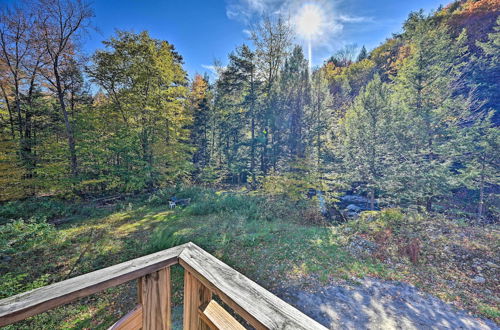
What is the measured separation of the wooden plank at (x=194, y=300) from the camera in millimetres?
886

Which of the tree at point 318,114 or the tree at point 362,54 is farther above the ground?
the tree at point 362,54

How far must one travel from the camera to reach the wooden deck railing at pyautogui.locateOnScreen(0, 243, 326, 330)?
660 millimetres

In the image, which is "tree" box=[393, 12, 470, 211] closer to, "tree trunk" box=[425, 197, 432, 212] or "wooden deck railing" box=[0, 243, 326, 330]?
"tree trunk" box=[425, 197, 432, 212]

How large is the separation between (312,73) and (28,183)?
1476cm

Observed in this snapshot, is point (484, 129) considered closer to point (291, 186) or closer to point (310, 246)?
point (291, 186)

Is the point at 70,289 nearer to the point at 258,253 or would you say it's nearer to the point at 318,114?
the point at 258,253

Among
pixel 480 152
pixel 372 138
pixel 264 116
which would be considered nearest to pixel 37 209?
pixel 264 116

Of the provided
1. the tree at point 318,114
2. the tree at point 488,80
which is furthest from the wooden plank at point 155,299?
the tree at point 488,80

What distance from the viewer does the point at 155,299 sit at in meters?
0.96

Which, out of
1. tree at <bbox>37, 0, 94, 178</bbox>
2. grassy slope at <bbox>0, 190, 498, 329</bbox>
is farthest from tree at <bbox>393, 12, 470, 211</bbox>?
tree at <bbox>37, 0, 94, 178</bbox>

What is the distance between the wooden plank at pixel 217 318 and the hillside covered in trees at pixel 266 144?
12.7 feet

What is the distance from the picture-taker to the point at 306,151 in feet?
31.1

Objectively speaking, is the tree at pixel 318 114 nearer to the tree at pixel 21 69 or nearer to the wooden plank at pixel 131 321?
the wooden plank at pixel 131 321

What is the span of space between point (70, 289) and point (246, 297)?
0.69 m
